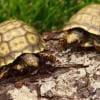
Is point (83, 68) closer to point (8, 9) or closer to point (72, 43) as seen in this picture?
point (72, 43)

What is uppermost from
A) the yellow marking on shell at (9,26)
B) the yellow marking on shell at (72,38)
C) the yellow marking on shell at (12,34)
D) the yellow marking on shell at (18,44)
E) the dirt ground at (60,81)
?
the yellow marking on shell at (9,26)

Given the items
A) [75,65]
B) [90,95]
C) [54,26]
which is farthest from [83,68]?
[54,26]

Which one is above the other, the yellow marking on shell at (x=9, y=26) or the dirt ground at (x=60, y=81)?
the yellow marking on shell at (x=9, y=26)

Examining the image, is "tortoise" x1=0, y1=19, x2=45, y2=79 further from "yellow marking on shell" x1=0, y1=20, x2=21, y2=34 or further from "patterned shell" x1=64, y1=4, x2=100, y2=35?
"patterned shell" x1=64, y1=4, x2=100, y2=35

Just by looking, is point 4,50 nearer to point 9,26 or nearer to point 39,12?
point 9,26

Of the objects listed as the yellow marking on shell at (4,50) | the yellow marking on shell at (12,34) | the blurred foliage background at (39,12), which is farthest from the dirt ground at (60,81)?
the blurred foliage background at (39,12)

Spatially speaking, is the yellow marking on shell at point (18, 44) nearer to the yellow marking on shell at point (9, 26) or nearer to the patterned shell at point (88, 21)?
the yellow marking on shell at point (9, 26)

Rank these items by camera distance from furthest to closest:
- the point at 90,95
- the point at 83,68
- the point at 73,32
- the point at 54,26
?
the point at 54,26
the point at 73,32
the point at 83,68
the point at 90,95
